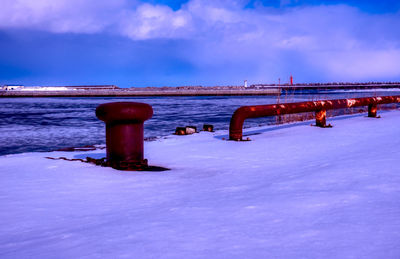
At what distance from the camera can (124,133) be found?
4.81 m

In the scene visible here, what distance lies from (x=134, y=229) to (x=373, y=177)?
2434 millimetres

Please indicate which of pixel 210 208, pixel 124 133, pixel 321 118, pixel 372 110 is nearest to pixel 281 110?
pixel 321 118

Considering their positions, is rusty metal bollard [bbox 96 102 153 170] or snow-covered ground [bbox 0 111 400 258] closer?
snow-covered ground [bbox 0 111 400 258]

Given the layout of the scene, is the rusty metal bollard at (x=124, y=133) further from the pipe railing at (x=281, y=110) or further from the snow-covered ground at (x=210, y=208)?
the pipe railing at (x=281, y=110)

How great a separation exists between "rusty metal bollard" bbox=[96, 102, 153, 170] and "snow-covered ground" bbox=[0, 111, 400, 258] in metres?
0.28

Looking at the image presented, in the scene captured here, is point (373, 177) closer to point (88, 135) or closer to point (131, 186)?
point (131, 186)

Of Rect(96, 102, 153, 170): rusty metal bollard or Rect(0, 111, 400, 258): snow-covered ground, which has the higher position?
Rect(96, 102, 153, 170): rusty metal bollard

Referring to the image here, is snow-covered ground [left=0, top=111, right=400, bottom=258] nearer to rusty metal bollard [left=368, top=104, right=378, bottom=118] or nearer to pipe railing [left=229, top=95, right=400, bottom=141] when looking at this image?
pipe railing [left=229, top=95, right=400, bottom=141]

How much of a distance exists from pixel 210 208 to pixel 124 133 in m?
2.23

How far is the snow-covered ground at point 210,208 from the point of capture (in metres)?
2.12

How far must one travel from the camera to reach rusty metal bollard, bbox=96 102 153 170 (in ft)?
15.4

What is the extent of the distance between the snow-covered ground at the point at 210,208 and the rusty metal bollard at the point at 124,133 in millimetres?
282

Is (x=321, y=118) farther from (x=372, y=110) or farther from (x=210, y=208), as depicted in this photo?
(x=210, y=208)

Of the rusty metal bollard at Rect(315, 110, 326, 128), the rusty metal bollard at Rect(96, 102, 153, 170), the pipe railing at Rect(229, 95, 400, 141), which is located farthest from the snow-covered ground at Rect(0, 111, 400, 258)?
the rusty metal bollard at Rect(315, 110, 326, 128)
